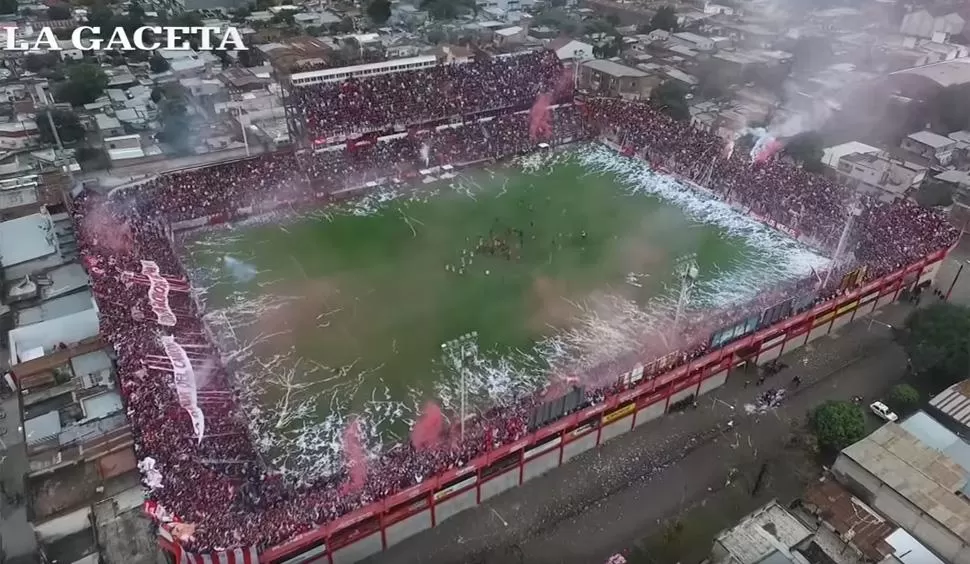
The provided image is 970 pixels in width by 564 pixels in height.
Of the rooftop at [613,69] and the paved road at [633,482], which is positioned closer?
the paved road at [633,482]

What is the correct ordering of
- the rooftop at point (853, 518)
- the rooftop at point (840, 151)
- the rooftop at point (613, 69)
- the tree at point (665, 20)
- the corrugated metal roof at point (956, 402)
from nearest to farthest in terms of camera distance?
the rooftop at point (853, 518) < the corrugated metal roof at point (956, 402) < the rooftop at point (840, 151) < the rooftop at point (613, 69) < the tree at point (665, 20)

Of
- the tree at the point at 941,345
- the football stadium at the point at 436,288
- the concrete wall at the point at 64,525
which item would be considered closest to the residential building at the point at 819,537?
the football stadium at the point at 436,288

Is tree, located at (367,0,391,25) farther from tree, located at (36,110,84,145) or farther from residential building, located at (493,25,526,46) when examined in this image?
tree, located at (36,110,84,145)

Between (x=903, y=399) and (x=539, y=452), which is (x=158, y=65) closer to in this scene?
(x=539, y=452)

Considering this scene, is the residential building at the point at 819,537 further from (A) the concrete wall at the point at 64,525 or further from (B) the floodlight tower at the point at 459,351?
(A) the concrete wall at the point at 64,525

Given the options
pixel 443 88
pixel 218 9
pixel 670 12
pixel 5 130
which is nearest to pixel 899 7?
pixel 670 12

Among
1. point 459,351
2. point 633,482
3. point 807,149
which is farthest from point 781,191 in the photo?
point 633,482

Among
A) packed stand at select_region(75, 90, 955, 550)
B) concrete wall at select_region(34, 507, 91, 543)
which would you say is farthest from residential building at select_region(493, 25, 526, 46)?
concrete wall at select_region(34, 507, 91, 543)
